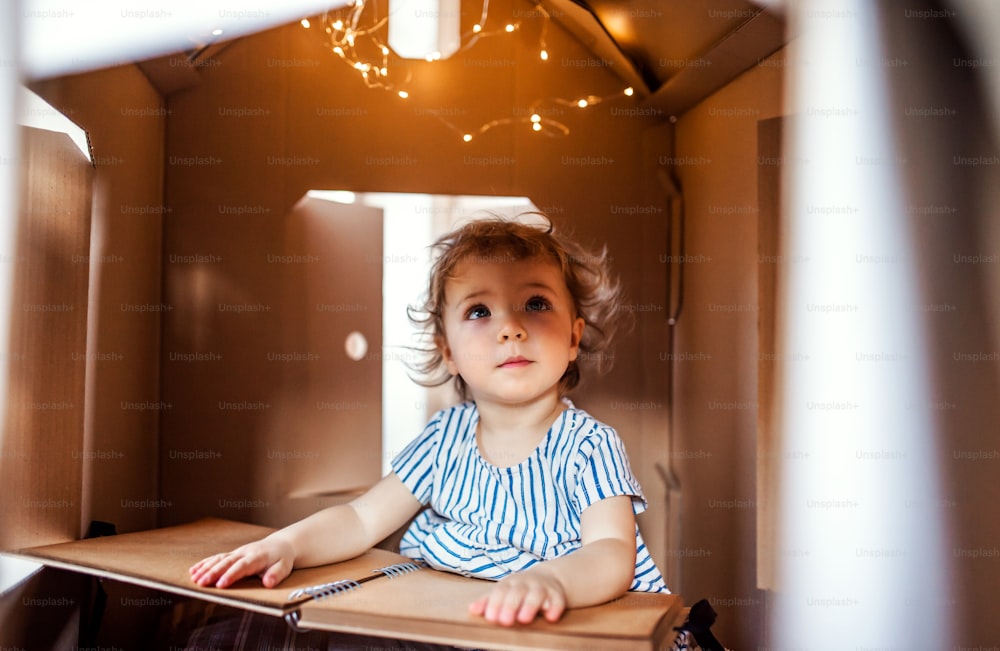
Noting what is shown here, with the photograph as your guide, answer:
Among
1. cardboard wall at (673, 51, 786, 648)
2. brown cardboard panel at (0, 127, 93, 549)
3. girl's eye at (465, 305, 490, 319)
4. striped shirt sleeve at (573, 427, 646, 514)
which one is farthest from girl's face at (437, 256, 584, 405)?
brown cardboard panel at (0, 127, 93, 549)

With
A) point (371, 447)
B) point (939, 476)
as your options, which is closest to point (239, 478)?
point (371, 447)

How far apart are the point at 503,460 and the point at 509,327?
0.72ft

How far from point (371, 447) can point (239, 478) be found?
254mm

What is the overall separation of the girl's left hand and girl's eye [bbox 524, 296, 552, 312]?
475 millimetres

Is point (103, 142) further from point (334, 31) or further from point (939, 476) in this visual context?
point (939, 476)

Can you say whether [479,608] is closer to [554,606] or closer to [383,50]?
[554,606]

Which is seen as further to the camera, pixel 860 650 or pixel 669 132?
pixel 669 132

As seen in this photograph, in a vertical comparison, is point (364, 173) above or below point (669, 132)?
below

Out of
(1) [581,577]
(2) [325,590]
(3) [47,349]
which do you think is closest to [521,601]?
(1) [581,577]

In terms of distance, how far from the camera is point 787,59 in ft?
4.14

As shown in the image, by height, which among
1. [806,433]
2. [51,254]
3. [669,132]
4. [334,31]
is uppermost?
[334,31]

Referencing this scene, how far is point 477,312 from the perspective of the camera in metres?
1.27

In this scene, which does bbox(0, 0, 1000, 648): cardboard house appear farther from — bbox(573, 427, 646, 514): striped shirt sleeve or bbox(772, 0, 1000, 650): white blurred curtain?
bbox(573, 427, 646, 514): striped shirt sleeve

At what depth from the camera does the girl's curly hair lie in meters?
1.32
